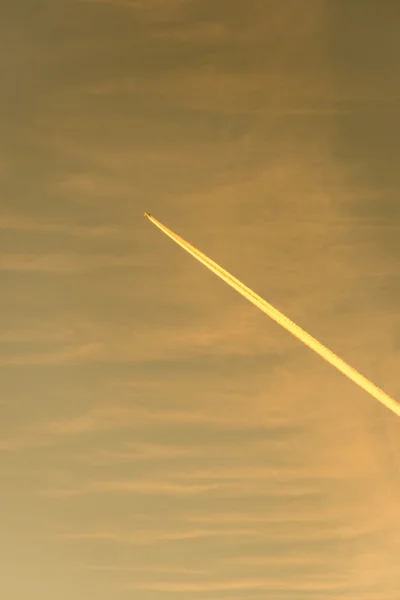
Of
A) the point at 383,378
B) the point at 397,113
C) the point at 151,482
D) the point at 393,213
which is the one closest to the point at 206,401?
the point at 151,482

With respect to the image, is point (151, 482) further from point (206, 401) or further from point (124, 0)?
point (124, 0)

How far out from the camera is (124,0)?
40.3 inches

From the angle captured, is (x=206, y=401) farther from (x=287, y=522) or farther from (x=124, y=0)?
(x=124, y=0)

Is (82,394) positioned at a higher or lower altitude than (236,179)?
lower

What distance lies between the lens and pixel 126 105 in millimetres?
1019

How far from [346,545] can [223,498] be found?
185mm

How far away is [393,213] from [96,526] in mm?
601

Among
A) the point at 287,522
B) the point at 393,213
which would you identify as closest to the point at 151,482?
the point at 287,522

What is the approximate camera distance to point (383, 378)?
1021 mm

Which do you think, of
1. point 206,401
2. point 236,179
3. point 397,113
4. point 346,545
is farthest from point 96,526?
point 397,113

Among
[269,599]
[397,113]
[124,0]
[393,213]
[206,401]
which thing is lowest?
[269,599]

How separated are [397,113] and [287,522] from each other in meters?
0.60

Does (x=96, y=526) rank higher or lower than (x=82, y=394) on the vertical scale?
lower

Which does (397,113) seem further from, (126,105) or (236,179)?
(126,105)
